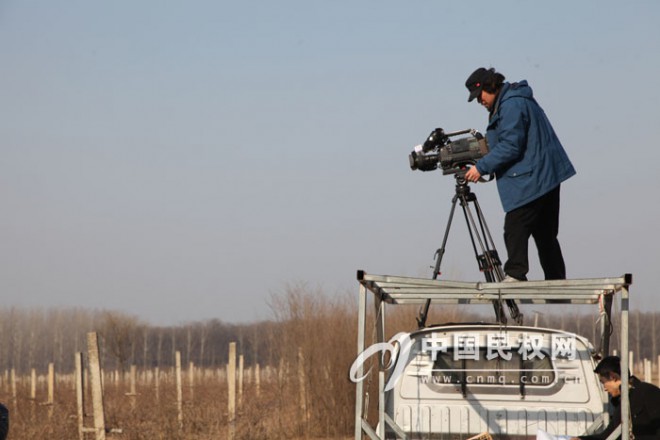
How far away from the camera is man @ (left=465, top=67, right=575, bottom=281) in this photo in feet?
25.9

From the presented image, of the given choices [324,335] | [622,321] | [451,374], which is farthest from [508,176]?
[324,335]

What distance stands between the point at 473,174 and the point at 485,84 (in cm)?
73

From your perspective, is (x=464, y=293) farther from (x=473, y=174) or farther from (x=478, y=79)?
(x=478, y=79)

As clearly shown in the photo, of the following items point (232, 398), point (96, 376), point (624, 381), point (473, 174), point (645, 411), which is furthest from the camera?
point (232, 398)

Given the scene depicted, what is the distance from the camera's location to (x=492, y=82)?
323 inches

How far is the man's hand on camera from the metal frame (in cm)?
117

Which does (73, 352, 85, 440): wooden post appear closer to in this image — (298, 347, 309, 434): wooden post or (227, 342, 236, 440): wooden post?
(227, 342, 236, 440): wooden post

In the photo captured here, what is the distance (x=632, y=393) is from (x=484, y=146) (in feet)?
7.51

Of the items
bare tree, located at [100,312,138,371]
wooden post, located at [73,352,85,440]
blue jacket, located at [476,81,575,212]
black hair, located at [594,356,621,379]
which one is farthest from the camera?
bare tree, located at [100,312,138,371]

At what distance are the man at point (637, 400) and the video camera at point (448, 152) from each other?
2.21 meters

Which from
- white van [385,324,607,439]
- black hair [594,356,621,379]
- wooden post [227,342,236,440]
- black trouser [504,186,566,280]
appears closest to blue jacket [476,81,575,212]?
black trouser [504,186,566,280]

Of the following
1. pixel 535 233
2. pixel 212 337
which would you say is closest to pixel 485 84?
pixel 535 233

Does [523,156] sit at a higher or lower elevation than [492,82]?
lower

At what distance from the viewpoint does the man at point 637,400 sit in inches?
270
